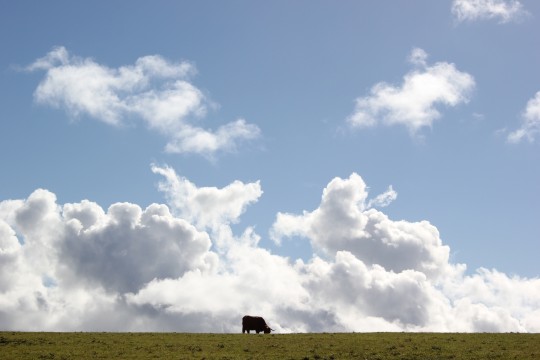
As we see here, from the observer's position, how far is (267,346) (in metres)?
46.6

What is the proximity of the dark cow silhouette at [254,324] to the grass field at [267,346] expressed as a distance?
9188 millimetres

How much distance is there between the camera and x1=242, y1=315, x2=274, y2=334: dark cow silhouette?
206ft

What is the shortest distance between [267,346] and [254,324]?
1664 cm

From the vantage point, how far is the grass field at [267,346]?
42.8 metres

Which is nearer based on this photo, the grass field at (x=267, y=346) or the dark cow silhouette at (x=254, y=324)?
the grass field at (x=267, y=346)

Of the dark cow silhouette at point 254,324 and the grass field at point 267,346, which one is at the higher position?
the dark cow silhouette at point 254,324

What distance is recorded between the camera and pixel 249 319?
6328 centimetres

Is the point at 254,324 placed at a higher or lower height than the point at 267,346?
higher

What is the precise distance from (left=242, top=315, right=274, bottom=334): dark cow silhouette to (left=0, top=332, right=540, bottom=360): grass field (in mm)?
9188

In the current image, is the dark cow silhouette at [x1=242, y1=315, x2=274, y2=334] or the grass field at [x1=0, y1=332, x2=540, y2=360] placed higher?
the dark cow silhouette at [x1=242, y1=315, x2=274, y2=334]

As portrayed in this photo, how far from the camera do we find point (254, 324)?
6300cm

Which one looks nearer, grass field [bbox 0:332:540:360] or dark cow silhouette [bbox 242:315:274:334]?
grass field [bbox 0:332:540:360]

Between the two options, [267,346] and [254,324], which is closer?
[267,346]

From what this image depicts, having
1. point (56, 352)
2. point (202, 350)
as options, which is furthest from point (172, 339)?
point (56, 352)
